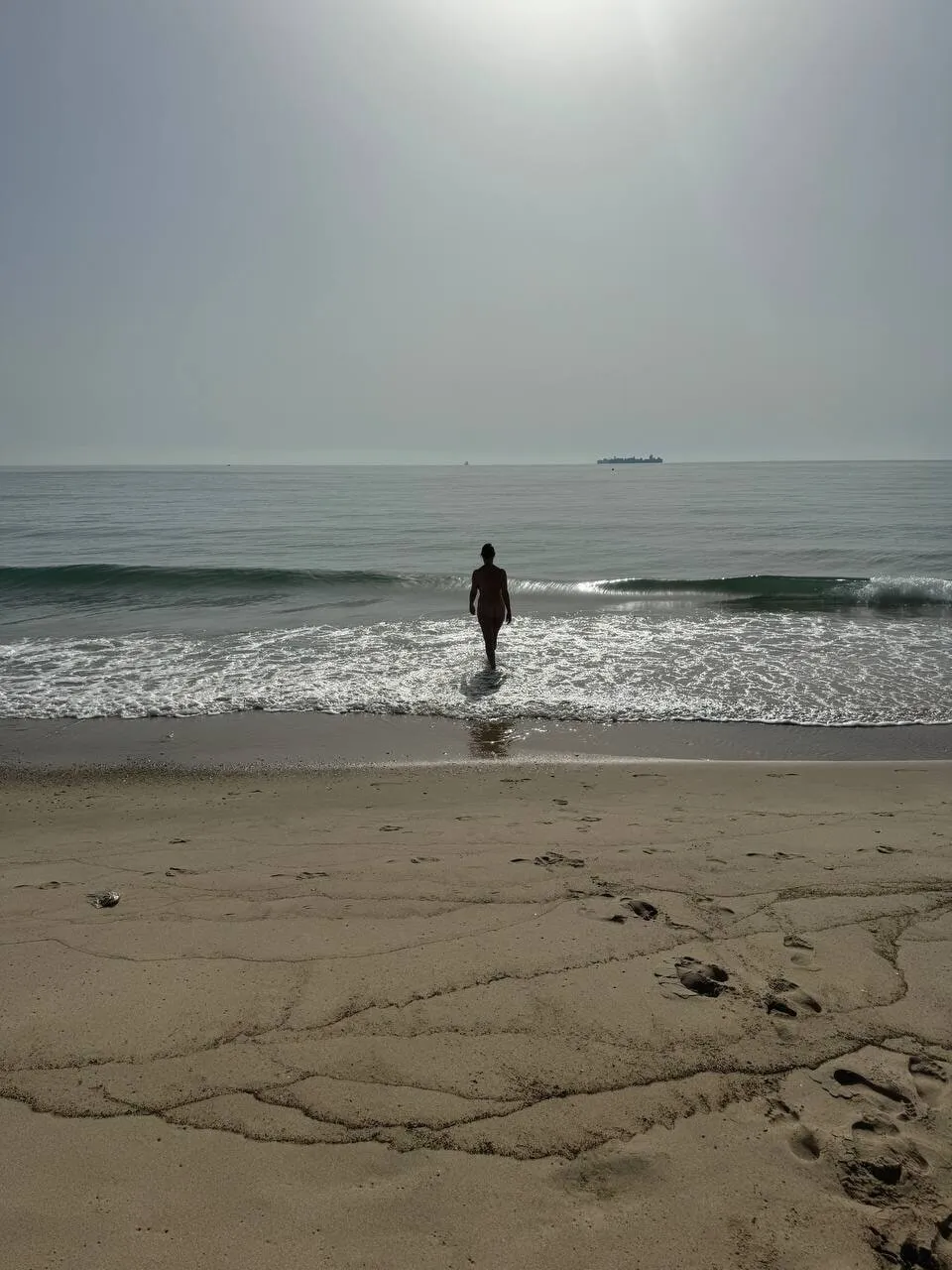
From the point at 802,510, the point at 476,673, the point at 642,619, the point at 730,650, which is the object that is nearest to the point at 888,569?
the point at 642,619

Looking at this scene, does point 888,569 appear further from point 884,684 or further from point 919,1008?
point 919,1008

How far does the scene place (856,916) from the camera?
374cm

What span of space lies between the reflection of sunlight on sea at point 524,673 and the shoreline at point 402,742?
39cm

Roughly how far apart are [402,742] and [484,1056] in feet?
19.5

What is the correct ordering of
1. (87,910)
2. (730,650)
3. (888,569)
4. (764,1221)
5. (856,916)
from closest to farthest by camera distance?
1. (764,1221)
2. (856,916)
3. (87,910)
4. (730,650)
5. (888,569)

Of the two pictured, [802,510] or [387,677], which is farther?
[802,510]

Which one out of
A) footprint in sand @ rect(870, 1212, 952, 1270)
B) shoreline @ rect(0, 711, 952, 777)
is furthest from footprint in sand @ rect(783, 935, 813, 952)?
shoreline @ rect(0, 711, 952, 777)

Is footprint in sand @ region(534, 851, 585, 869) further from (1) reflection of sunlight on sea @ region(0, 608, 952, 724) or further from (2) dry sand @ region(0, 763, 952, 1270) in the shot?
(1) reflection of sunlight on sea @ region(0, 608, 952, 724)

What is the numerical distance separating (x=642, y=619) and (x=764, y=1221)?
14.7m

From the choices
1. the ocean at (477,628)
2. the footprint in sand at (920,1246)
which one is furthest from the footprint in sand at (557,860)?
the ocean at (477,628)

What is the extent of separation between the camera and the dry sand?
2045 millimetres

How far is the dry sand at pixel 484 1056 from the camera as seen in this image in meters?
2.04

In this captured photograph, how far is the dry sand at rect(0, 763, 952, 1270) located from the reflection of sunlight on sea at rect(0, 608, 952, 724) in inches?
188

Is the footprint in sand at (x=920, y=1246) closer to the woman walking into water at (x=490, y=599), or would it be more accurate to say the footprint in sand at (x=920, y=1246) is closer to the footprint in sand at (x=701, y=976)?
the footprint in sand at (x=701, y=976)
